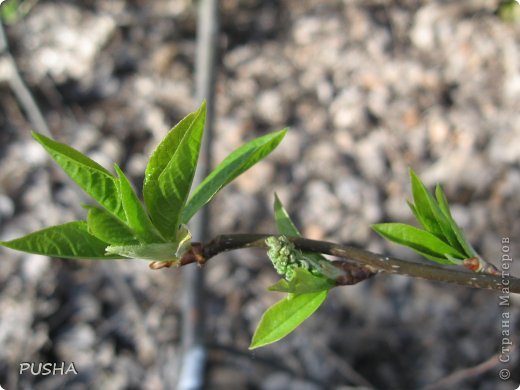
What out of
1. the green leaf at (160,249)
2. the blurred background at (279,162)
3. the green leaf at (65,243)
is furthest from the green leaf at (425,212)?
the blurred background at (279,162)

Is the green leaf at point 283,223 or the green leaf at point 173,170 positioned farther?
the green leaf at point 283,223

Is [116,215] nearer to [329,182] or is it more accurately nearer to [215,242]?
[215,242]

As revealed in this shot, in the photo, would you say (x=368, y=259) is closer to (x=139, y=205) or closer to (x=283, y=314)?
(x=283, y=314)

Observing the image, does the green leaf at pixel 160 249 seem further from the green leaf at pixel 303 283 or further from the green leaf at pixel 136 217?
the green leaf at pixel 303 283

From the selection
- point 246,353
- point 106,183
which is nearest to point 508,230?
point 246,353

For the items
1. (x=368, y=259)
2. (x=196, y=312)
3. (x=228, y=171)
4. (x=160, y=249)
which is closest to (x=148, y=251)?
(x=160, y=249)

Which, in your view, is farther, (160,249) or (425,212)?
(425,212)
